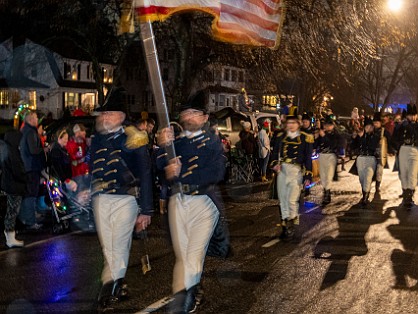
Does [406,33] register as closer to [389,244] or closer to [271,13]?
[271,13]

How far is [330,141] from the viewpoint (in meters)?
15.0

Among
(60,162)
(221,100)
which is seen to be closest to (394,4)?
(60,162)

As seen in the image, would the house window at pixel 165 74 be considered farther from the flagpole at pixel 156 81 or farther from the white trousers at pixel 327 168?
the flagpole at pixel 156 81

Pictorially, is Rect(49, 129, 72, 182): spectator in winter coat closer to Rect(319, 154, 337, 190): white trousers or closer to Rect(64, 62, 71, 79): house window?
Rect(319, 154, 337, 190): white trousers

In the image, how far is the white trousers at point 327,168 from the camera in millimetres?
14492

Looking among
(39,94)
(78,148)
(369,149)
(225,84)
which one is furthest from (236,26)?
(225,84)

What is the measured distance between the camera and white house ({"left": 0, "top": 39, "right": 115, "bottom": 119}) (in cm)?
5050

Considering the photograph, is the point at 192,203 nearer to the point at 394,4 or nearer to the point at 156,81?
the point at 156,81

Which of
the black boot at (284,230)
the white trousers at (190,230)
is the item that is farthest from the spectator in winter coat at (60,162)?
the white trousers at (190,230)

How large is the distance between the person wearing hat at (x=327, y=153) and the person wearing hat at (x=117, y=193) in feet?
28.5

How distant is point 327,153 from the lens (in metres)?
14.8

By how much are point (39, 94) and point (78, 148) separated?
4294 cm

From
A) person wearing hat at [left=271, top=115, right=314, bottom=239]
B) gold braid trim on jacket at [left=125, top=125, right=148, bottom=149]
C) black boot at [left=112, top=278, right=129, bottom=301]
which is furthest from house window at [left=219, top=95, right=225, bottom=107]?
gold braid trim on jacket at [left=125, top=125, right=148, bottom=149]

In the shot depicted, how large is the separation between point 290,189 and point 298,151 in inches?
23.8
